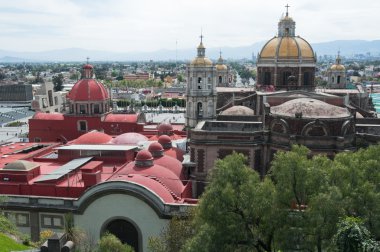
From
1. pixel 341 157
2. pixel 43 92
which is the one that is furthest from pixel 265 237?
pixel 43 92

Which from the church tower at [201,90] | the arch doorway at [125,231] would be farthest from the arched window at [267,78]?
the arch doorway at [125,231]

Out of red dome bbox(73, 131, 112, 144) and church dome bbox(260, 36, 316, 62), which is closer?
red dome bbox(73, 131, 112, 144)

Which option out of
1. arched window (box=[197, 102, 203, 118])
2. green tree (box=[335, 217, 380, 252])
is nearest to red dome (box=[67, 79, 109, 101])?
arched window (box=[197, 102, 203, 118])

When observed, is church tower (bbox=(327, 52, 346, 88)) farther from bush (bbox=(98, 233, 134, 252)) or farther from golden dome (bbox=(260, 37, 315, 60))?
bush (bbox=(98, 233, 134, 252))

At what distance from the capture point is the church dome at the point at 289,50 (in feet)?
159

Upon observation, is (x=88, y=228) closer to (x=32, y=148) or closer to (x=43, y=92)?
(x=32, y=148)

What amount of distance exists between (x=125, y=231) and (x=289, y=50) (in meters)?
30.0

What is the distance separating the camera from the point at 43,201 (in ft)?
95.5

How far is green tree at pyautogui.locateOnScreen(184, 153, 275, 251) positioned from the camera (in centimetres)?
1786

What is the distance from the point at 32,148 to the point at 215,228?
33.6m

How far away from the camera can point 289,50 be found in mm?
48594

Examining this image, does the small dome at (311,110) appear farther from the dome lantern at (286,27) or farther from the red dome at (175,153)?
the dome lantern at (286,27)

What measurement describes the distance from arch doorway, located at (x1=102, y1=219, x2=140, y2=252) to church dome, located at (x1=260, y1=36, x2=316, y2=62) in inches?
1130

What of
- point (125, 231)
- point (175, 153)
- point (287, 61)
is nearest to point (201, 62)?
point (287, 61)
